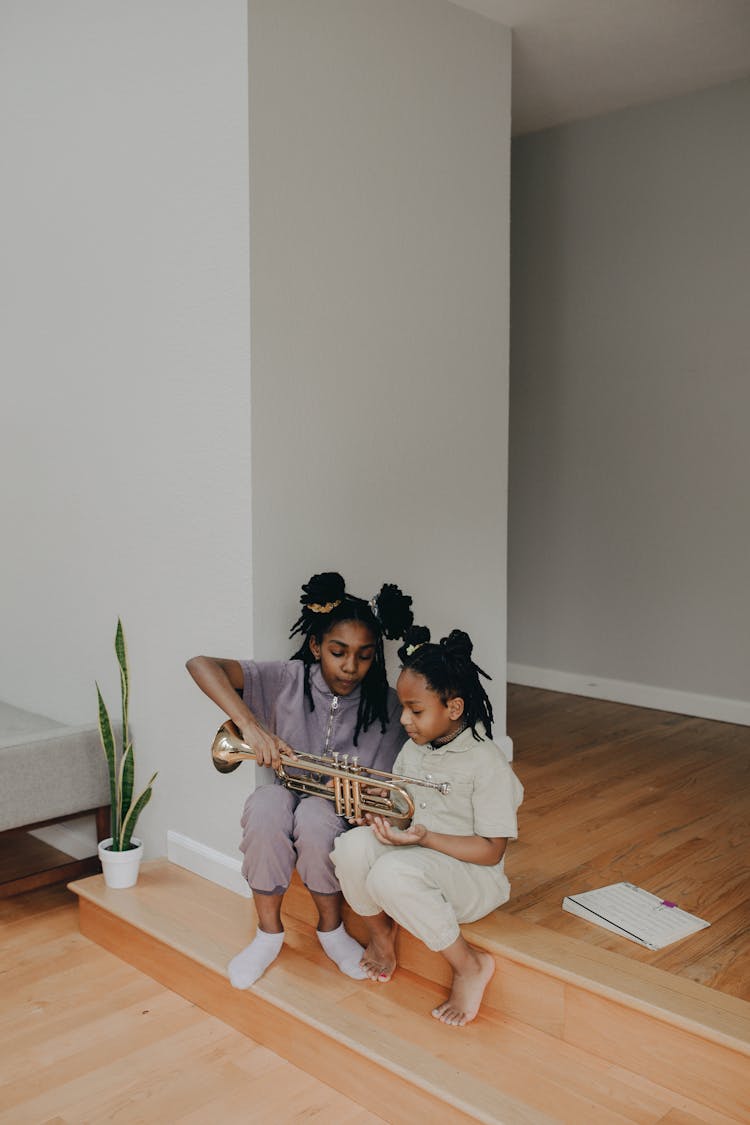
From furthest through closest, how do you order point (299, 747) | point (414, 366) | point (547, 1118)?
point (414, 366) → point (299, 747) → point (547, 1118)

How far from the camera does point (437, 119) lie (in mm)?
2969

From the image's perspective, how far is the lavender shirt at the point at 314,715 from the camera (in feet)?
8.11

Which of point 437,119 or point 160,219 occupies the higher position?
point 437,119

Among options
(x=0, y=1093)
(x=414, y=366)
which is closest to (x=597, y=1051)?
(x=0, y=1093)

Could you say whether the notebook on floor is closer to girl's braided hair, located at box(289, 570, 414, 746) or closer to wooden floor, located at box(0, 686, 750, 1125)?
wooden floor, located at box(0, 686, 750, 1125)

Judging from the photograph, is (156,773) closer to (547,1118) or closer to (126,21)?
(547,1118)

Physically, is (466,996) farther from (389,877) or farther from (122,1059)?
(122,1059)

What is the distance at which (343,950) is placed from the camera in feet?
7.62

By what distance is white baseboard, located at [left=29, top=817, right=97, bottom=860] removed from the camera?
3.23 m

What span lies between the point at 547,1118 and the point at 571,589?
2.86 metres

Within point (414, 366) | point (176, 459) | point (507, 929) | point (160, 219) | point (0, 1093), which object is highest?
point (160, 219)

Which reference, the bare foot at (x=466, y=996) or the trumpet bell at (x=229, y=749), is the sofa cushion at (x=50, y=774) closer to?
the trumpet bell at (x=229, y=749)

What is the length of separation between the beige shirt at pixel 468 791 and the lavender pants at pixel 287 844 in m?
0.20

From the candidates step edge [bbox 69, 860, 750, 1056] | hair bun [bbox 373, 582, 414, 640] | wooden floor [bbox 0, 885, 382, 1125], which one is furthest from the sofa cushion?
hair bun [bbox 373, 582, 414, 640]
